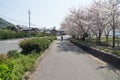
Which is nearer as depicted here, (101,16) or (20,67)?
(20,67)

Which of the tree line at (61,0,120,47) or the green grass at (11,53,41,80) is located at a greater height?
the tree line at (61,0,120,47)

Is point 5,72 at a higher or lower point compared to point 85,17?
lower

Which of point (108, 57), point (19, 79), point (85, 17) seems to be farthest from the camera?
point (85, 17)

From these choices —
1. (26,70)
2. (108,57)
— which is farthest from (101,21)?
(26,70)

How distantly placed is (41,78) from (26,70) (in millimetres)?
1639

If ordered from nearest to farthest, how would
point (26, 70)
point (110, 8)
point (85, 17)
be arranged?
1. point (26, 70)
2. point (110, 8)
3. point (85, 17)

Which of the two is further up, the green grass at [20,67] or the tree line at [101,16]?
the tree line at [101,16]

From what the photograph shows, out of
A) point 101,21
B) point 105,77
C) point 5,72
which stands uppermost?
point 101,21

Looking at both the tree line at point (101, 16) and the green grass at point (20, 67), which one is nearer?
the green grass at point (20, 67)

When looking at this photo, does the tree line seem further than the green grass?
Yes

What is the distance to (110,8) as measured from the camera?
33594 millimetres

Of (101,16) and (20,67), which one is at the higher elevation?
(101,16)

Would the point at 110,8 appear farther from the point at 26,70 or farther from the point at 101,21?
the point at 26,70

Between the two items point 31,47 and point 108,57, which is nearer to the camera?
point 108,57
